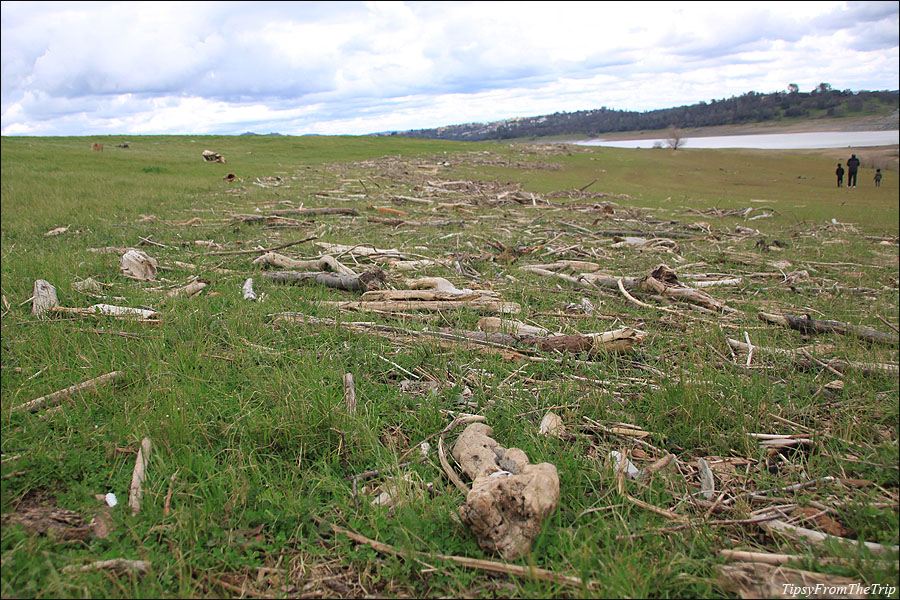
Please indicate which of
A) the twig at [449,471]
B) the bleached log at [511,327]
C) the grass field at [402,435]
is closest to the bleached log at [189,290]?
the grass field at [402,435]

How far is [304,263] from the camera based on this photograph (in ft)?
22.6

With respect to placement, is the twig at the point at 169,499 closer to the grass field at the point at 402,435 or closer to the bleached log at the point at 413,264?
the grass field at the point at 402,435

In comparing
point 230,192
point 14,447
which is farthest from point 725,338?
point 230,192

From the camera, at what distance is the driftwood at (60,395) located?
10.3ft

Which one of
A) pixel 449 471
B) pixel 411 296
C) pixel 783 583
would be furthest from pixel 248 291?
pixel 783 583

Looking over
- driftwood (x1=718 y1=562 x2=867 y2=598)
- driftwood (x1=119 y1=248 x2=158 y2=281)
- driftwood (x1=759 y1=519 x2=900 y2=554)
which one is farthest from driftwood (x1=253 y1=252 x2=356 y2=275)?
driftwood (x1=718 y1=562 x2=867 y2=598)

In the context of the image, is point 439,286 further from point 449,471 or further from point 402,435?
point 449,471

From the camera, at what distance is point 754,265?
8.87 meters

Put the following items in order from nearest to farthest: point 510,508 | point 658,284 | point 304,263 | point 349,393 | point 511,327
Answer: point 510,508
point 349,393
point 511,327
point 658,284
point 304,263

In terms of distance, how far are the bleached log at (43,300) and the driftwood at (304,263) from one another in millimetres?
2467

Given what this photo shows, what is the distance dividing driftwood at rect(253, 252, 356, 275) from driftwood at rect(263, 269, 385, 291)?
21cm

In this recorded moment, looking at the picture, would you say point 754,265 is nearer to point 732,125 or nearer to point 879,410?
point 879,410

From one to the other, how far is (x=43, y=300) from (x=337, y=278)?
2.92 meters

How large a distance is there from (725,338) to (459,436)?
3009mm
